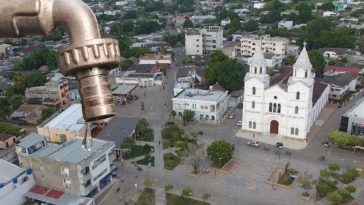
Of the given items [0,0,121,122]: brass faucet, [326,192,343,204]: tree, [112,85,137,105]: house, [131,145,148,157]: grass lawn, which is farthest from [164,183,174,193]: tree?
[0,0,121,122]: brass faucet

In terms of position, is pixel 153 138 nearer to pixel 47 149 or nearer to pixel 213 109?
pixel 213 109

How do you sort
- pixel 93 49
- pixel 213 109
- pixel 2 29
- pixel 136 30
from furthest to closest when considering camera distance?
pixel 136 30 → pixel 213 109 → pixel 2 29 → pixel 93 49

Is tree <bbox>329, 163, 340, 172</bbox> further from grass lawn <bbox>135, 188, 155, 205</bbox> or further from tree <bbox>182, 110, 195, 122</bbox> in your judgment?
tree <bbox>182, 110, 195, 122</bbox>

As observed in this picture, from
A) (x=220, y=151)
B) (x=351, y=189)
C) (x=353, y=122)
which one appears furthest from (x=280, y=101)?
(x=351, y=189)

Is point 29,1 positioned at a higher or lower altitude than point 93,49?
higher

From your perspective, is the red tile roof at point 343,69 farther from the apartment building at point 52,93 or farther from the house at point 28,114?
the house at point 28,114

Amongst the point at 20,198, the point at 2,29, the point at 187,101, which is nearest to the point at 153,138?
the point at 187,101
